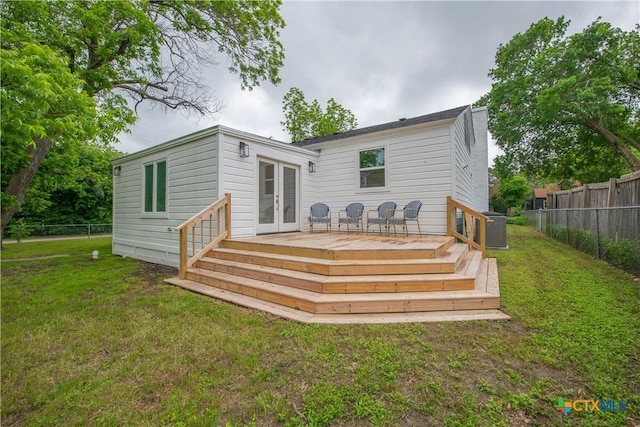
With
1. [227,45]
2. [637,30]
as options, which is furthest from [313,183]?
[637,30]

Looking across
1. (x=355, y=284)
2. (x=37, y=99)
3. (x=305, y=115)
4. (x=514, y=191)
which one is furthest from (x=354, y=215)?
(x=514, y=191)

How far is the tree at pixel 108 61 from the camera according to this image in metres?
2.64

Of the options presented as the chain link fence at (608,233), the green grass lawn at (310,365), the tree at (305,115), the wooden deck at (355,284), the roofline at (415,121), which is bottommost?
the green grass lawn at (310,365)

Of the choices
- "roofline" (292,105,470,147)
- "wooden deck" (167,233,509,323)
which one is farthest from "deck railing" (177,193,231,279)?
"roofline" (292,105,470,147)

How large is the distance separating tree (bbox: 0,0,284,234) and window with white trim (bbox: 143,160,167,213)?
1.26 meters

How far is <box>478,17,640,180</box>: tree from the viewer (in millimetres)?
10016

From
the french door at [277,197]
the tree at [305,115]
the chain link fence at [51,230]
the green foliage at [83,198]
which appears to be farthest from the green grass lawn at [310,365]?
the tree at [305,115]

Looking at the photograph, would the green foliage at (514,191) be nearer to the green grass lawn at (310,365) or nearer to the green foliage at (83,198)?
the green grass lawn at (310,365)

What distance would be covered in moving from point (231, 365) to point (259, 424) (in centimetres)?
71

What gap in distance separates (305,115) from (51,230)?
16.9 meters

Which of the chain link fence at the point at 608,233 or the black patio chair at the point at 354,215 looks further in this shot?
the black patio chair at the point at 354,215

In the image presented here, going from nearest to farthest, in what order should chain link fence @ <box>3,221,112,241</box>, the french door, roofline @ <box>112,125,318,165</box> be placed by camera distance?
roofline @ <box>112,125,318,165</box>
the french door
chain link fence @ <box>3,221,112,241</box>

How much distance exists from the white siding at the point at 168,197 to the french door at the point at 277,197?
1230 mm

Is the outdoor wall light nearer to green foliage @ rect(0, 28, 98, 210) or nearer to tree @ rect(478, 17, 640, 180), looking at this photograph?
green foliage @ rect(0, 28, 98, 210)
